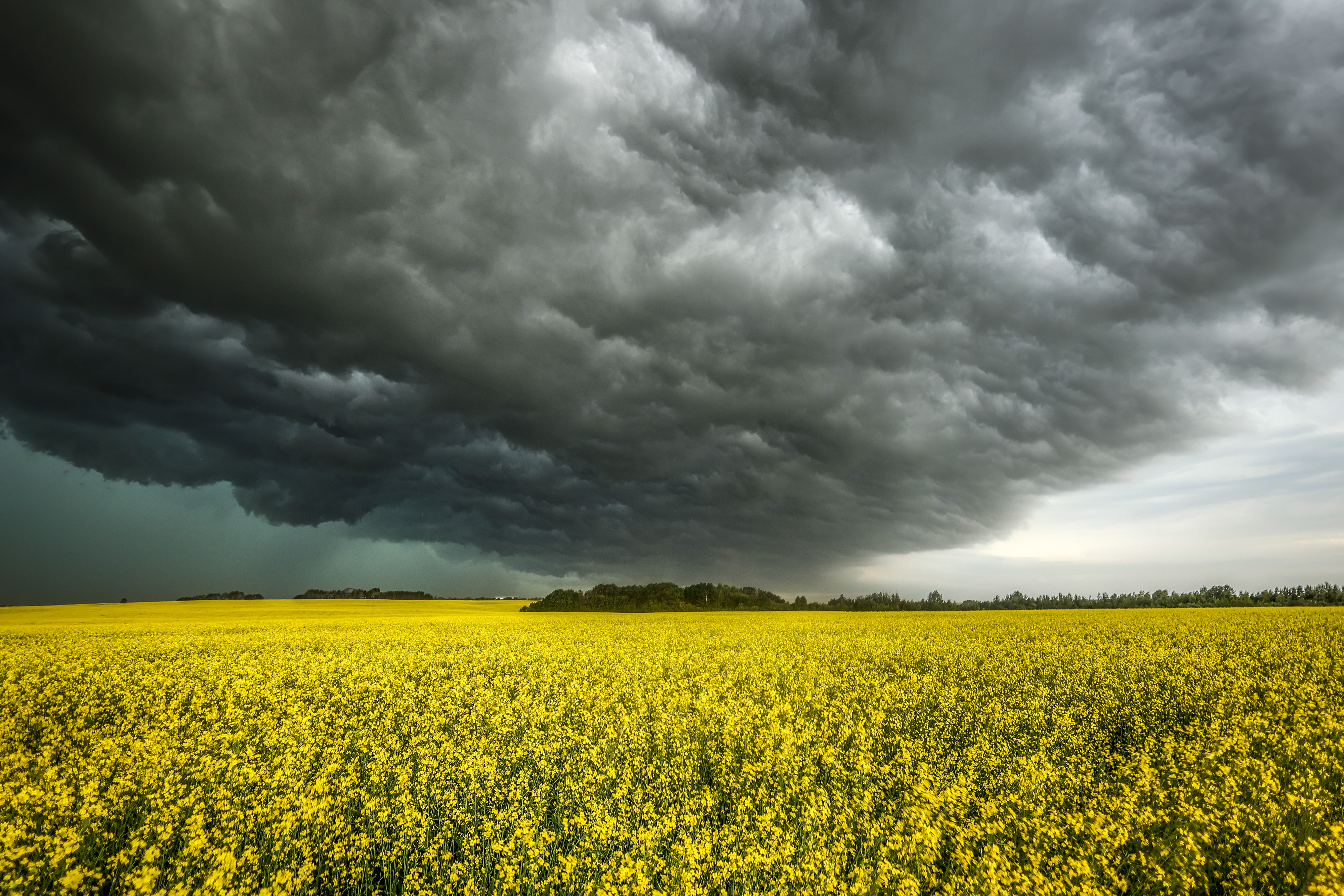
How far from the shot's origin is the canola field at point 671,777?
6148 mm

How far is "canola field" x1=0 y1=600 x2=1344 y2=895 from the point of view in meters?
6.15

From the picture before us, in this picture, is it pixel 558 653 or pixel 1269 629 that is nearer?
pixel 558 653

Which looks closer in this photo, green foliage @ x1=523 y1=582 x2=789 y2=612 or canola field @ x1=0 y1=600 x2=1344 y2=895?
canola field @ x1=0 y1=600 x2=1344 y2=895

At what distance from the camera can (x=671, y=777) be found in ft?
29.0

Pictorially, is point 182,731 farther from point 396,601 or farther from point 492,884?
point 396,601

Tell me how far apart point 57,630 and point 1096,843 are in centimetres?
4289

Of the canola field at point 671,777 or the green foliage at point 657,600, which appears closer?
the canola field at point 671,777

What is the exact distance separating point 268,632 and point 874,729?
31211mm

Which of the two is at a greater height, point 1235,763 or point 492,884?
→ point 1235,763

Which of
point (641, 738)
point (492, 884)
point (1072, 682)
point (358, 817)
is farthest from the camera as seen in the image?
point (1072, 682)

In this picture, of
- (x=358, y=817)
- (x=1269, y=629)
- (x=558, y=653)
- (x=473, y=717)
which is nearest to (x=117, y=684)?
(x=473, y=717)

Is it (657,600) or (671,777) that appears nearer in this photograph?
(671,777)

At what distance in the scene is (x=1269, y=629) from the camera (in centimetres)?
2448

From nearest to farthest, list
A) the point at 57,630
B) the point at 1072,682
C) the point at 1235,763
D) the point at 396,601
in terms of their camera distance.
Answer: the point at 1235,763, the point at 1072,682, the point at 57,630, the point at 396,601
